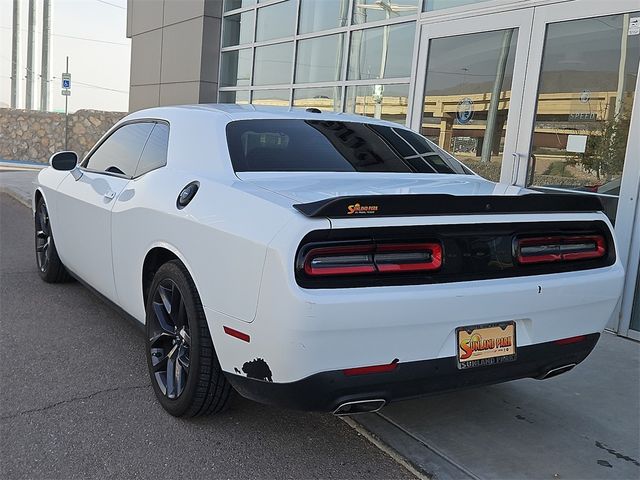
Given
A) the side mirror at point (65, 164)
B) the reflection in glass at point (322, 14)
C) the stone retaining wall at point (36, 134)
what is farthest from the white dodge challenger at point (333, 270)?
the stone retaining wall at point (36, 134)

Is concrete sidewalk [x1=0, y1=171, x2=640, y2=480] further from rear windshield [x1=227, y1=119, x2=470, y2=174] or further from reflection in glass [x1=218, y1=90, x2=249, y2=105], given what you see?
reflection in glass [x1=218, y1=90, x2=249, y2=105]

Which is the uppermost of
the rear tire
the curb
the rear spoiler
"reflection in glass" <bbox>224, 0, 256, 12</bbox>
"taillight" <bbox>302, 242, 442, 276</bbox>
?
"reflection in glass" <bbox>224, 0, 256, 12</bbox>

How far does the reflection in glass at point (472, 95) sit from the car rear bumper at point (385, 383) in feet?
12.1

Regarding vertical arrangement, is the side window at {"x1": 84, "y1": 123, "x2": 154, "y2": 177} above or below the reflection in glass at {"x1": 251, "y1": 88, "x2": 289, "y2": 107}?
below

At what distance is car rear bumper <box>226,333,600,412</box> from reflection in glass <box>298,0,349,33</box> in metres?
7.53

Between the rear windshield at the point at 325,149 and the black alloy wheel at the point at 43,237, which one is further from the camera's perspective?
the black alloy wheel at the point at 43,237

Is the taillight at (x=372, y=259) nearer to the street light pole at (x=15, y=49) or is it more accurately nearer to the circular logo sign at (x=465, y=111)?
the circular logo sign at (x=465, y=111)

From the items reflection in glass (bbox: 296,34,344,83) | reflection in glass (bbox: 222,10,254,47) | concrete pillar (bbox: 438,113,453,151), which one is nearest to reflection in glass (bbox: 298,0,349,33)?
reflection in glass (bbox: 296,34,344,83)

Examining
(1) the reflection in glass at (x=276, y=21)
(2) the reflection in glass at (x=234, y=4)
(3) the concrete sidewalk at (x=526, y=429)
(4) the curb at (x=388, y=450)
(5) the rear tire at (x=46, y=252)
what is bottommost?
(4) the curb at (x=388, y=450)

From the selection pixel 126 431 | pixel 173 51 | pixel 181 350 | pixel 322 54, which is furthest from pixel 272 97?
pixel 126 431

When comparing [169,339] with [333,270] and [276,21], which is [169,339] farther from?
[276,21]

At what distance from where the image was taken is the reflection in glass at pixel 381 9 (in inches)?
313

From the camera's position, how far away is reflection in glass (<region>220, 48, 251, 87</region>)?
12.0m

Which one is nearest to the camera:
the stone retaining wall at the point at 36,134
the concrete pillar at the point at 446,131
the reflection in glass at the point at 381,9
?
the concrete pillar at the point at 446,131
